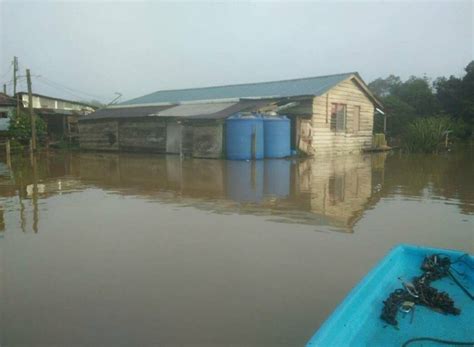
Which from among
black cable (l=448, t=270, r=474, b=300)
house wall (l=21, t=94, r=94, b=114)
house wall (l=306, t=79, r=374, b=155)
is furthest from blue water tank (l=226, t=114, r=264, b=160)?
house wall (l=21, t=94, r=94, b=114)

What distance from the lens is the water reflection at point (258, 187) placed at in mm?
7223

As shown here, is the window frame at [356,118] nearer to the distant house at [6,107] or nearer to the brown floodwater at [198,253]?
the brown floodwater at [198,253]

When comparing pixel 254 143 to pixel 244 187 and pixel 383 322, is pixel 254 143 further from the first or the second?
pixel 383 322

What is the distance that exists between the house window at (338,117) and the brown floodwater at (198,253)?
12188mm

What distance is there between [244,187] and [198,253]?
201 inches

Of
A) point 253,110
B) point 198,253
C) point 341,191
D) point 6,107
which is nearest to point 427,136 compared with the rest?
point 253,110

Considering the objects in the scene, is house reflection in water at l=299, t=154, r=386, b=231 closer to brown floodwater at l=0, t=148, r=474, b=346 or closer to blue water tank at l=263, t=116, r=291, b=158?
brown floodwater at l=0, t=148, r=474, b=346

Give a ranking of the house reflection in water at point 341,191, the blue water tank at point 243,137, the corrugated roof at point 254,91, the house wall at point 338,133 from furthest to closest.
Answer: the corrugated roof at point 254,91
the house wall at point 338,133
the blue water tank at point 243,137
the house reflection in water at point 341,191

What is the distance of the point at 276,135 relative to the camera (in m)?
17.9

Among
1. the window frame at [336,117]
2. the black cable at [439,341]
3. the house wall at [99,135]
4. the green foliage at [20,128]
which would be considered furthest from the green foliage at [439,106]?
the black cable at [439,341]

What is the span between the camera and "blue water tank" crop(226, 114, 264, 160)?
1691 cm

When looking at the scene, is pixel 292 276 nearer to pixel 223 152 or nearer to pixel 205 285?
pixel 205 285

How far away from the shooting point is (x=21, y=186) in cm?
1033

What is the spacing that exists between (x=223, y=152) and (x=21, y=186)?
9.04m
